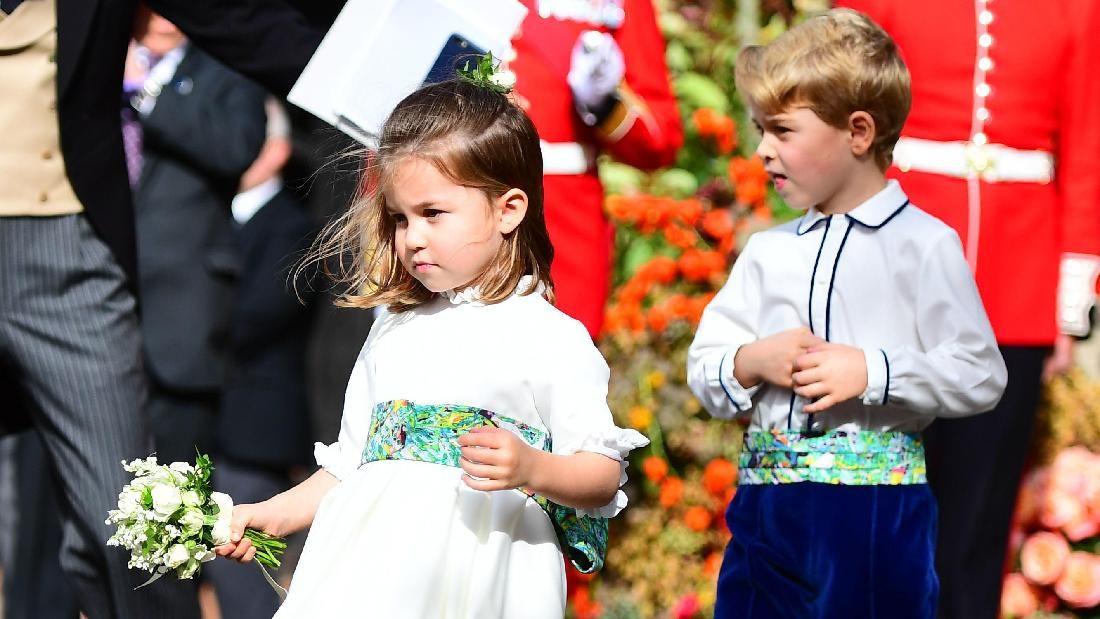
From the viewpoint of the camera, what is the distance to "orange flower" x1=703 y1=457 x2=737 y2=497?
17.1 feet

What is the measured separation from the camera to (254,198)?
6227mm

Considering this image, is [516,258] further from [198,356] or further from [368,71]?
[198,356]

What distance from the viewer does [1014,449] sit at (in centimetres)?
406

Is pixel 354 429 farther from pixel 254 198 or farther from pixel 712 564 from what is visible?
pixel 254 198

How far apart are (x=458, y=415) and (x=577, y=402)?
0.20 m

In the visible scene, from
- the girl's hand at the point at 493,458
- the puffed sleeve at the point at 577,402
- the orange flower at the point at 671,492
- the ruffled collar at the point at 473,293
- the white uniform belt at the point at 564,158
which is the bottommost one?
the orange flower at the point at 671,492

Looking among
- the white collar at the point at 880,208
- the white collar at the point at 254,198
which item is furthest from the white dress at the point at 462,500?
the white collar at the point at 254,198

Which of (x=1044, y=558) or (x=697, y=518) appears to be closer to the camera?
(x=1044, y=558)

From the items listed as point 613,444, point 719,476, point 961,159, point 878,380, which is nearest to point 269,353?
point 719,476

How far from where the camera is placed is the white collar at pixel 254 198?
6.12 metres

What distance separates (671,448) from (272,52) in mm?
2182

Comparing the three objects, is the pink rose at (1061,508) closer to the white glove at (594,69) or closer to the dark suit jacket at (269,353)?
the white glove at (594,69)

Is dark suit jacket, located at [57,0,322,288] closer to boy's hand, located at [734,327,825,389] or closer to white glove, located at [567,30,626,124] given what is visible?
white glove, located at [567,30,626,124]

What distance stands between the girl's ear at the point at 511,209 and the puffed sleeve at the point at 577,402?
0.69ft
